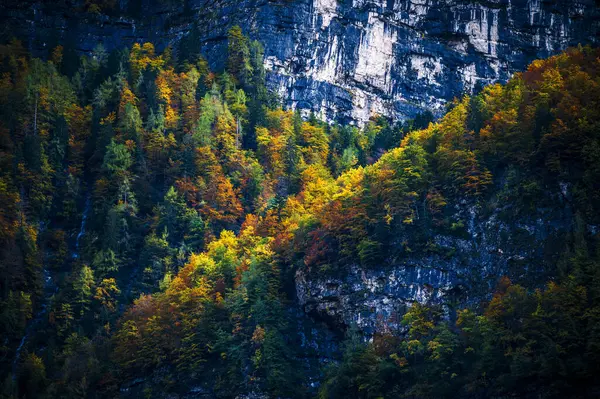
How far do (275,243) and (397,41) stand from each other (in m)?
50.6

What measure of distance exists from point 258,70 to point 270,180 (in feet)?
72.3

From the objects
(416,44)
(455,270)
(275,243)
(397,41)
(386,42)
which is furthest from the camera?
(416,44)

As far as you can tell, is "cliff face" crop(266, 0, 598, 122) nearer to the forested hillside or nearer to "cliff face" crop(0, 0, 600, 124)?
"cliff face" crop(0, 0, 600, 124)

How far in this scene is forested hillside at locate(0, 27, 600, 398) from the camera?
2537 inches

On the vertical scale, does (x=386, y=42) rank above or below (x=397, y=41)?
below

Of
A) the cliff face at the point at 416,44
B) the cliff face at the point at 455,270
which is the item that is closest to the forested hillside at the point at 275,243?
the cliff face at the point at 455,270

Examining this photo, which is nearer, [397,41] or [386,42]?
[386,42]

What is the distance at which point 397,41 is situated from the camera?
12556 centimetres

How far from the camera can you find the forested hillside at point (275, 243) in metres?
64.4

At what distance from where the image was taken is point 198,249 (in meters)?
92.2

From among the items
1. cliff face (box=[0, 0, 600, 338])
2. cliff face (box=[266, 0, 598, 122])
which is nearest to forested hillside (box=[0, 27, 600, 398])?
cliff face (box=[0, 0, 600, 338])

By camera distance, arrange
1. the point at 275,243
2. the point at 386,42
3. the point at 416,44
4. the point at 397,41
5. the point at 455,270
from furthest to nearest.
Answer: the point at 416,44
the point at 397,41
the point at 386,42
the point at 275,243
the point at 455,270

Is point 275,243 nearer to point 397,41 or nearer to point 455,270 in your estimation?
point 455,270

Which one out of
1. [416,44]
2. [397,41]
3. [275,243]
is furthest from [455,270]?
[416,44]
